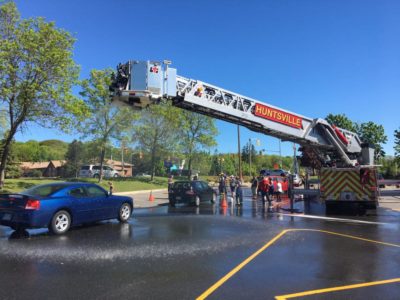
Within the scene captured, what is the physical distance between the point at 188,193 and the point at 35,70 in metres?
12.5

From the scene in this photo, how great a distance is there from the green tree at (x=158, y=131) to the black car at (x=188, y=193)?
23.8 m

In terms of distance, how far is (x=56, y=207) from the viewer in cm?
952

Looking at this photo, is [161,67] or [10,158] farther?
[10,158]

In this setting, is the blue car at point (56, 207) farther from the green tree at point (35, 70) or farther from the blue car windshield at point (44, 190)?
the green tree at point (35, 70)

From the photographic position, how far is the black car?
19688mm

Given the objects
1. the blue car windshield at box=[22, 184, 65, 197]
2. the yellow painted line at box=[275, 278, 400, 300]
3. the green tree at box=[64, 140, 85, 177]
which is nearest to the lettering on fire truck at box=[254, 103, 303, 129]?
the blue car windshield at box=[22, 184, 65, 197]

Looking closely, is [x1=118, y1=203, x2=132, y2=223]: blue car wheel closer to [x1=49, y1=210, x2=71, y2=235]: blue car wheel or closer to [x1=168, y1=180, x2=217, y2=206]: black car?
[x1=49, y1=210, x2=71, y2=235]: blue car wheel

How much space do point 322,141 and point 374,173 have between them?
2.44 meters

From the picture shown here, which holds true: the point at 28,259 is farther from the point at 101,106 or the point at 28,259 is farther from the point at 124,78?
the point at 101,106

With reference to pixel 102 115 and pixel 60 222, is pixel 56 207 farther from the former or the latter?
pixel 102 115

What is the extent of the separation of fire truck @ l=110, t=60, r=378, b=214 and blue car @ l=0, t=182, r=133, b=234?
2.98m

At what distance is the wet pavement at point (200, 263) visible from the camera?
5262 millimetres

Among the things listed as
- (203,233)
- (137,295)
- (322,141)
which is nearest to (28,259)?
(137,295)

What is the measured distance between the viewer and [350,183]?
1551 cm
